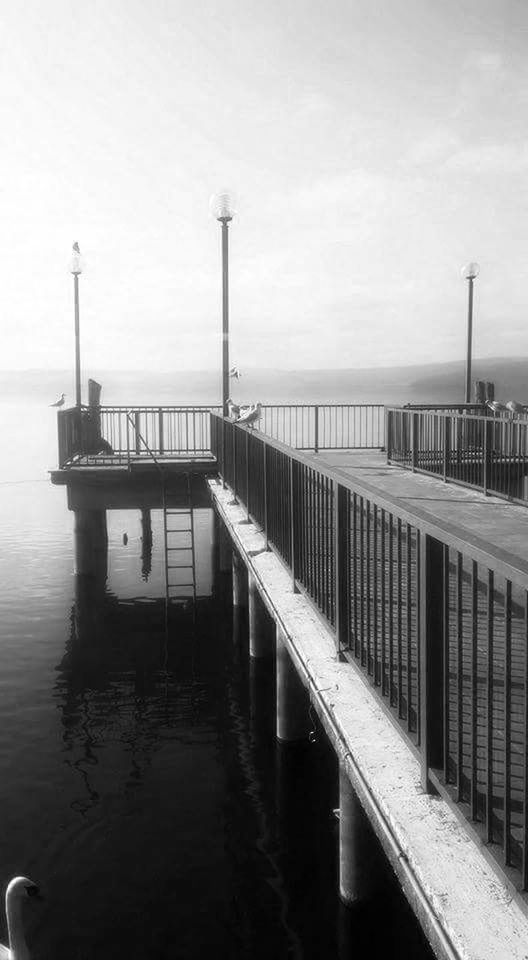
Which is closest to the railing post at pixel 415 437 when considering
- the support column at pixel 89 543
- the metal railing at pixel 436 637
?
the metal railing at pixel 436 637

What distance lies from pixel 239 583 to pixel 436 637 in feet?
50.8

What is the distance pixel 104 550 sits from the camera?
77.4 feet

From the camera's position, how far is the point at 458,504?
1337cm

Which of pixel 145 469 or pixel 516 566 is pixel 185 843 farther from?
pixel 145 469

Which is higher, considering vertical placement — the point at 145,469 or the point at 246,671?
the point at 145,469

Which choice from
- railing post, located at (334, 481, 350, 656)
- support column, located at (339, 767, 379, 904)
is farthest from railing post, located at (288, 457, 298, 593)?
support column, located at (339, 767, 379, 904)

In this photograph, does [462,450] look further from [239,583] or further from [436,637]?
[436,637]

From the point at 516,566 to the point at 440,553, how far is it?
960 millimetres

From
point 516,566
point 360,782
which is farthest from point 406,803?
point 516,566

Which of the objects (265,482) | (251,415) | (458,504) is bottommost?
(458,504)

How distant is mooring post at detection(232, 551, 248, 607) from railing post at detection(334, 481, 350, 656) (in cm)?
1217

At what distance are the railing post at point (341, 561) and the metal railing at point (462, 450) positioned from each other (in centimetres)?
744

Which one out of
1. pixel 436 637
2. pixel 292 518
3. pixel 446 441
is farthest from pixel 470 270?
pixel 436 637

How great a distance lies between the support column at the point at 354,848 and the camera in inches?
255
